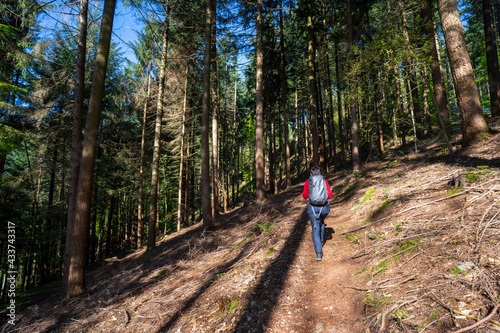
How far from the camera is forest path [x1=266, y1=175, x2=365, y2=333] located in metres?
2.74

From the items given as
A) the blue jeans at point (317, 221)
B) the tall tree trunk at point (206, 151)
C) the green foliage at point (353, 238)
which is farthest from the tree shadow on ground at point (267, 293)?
the tall tree trunk at point (206, 151)

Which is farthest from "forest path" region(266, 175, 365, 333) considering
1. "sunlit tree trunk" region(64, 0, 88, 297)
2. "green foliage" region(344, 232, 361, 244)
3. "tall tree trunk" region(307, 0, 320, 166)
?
"tall tree trunk" region(307, 0, 320, 166)

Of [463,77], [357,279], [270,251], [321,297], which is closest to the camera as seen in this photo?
[321,297]

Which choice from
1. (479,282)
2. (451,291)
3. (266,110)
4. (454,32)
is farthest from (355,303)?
(266,110)

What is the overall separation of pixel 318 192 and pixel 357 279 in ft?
5.96

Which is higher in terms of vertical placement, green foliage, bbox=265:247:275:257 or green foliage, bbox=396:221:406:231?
green foliage, bbox=396:221:406:231

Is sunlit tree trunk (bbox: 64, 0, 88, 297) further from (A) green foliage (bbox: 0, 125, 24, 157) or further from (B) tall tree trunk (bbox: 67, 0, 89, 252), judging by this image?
(A) green foliage (bbox: 0, 125, 24, 157)

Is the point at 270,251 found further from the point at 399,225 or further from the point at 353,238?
the point at 399,225

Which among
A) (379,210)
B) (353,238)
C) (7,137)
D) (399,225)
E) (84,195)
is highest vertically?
(7,137)

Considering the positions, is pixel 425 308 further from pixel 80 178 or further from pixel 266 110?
pixel 266 110

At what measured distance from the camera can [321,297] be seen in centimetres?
329

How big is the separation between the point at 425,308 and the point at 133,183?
21052mm

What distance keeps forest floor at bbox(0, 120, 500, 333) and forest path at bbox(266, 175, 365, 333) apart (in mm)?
17

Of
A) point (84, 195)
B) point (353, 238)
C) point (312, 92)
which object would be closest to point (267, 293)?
point (353, 238)
